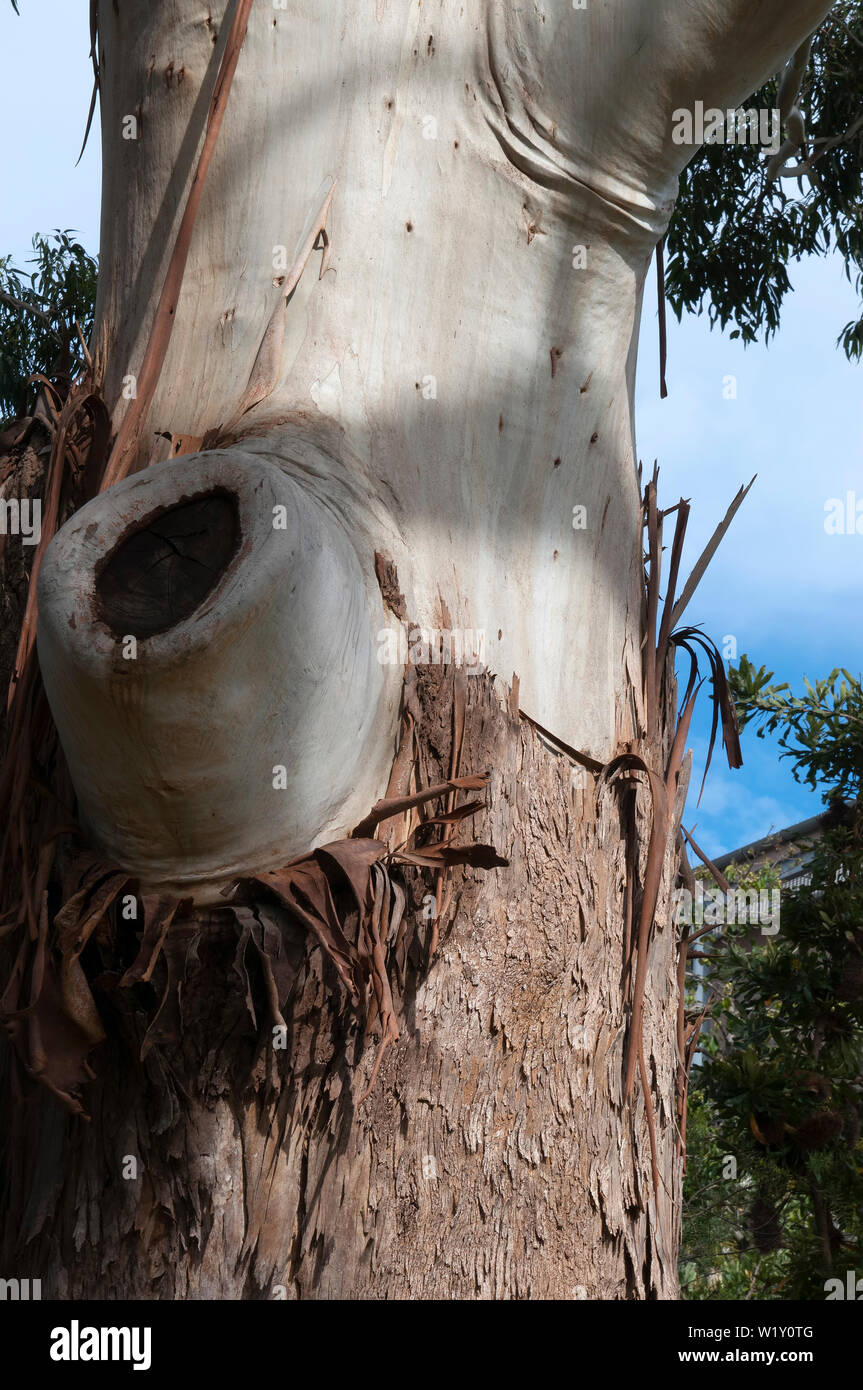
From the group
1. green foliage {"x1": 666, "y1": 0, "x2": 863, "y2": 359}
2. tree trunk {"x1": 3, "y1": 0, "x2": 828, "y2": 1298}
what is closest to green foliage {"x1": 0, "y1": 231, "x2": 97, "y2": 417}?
green foliage {"x1": 666, "y1": 0, "x2": 863, "y2": 359}

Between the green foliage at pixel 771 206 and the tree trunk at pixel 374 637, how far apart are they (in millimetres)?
4410

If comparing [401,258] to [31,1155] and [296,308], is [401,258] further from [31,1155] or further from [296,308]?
[31,1155]

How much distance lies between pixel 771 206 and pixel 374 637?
542 centimetres

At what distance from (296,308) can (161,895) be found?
0.55 meters

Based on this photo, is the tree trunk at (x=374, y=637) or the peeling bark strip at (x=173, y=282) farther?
the peeling bark strip at (x=173, y=282)

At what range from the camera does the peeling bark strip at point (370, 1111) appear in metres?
0.91

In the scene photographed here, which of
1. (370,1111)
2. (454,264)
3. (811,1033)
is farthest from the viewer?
(811,1033)

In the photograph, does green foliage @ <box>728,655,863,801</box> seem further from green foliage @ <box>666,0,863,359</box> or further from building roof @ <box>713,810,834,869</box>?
green foliage @ <box>666,0,863,359</box>

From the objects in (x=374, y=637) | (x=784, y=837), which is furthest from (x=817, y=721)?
(x=374, y=637)

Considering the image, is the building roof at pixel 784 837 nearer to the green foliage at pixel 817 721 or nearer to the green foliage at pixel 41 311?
the green foliage at pixel 817 721

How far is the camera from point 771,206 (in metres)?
5.59

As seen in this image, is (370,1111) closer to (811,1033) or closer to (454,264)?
(454,264)

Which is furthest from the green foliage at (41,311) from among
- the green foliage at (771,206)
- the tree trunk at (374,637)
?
the tree trunk at (374,637)

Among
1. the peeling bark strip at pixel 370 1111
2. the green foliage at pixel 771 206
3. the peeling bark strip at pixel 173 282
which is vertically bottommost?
the peeling bark strip at pixel 370 1111
